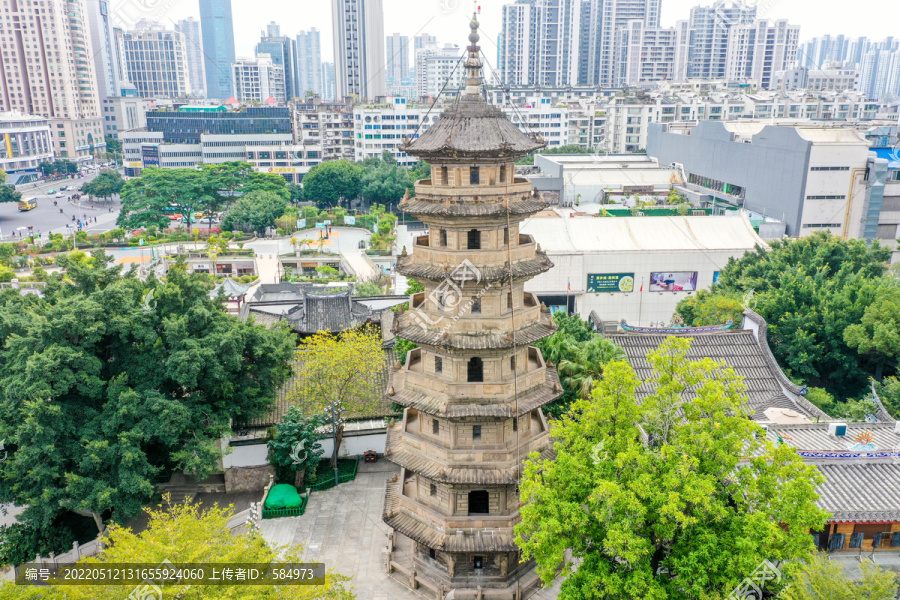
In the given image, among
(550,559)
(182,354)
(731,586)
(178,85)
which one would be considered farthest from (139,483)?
Answer: (178,85)

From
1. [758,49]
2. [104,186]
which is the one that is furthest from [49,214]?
[758,49]

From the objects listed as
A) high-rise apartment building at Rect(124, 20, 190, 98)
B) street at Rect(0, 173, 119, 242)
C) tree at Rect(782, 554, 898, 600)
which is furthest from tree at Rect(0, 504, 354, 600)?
high-rise apartment building at Rect(124, 20, 190, 98)

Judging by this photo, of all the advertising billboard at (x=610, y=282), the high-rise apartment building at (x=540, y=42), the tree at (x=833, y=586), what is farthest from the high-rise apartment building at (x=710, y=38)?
the tree at (x=833, y=586)

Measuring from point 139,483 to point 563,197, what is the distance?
66.6 meters

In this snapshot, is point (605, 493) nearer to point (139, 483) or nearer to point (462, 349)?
point (462, 349)

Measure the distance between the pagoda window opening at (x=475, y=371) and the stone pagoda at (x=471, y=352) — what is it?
0.04m

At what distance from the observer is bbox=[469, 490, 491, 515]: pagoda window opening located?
24547mm

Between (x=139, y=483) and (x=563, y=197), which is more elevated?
(x=563, y=197)

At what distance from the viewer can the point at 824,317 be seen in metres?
38.0

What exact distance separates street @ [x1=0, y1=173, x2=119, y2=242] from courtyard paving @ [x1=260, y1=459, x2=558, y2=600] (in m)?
75.9

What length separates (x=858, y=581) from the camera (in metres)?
19.5

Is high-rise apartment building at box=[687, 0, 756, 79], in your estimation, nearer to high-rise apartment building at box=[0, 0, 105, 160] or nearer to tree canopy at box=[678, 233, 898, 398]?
tree canopy at box=[678, 233, 898, 398]

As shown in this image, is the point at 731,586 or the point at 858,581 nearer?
the point at 731,586

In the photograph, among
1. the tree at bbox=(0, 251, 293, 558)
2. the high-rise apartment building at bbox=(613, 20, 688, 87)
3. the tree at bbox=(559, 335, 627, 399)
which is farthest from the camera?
the high-rise apartment building at bbox=(613, 20, 688, 87)
